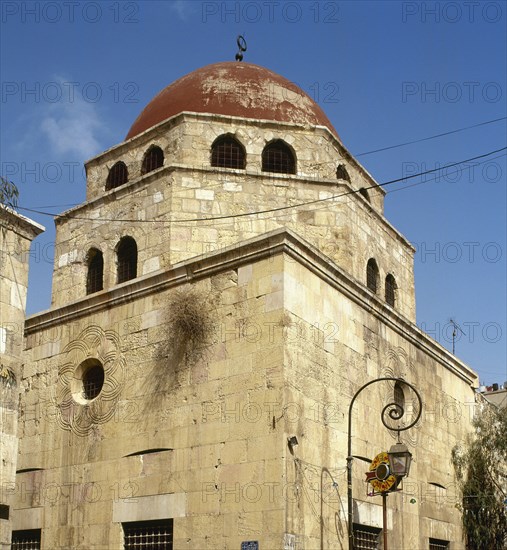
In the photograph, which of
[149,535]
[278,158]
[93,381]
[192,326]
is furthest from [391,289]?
[149,535]

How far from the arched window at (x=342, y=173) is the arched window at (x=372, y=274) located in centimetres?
193

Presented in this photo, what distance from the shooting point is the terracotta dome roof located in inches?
691

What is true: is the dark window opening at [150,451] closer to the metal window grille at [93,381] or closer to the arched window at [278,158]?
the metal window grille at [93,381]

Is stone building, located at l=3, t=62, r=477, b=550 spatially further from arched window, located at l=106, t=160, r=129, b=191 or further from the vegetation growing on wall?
the vegetation growing on wall

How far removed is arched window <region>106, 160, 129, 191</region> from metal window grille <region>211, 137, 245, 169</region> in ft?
7.00

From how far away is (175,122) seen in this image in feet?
55.5

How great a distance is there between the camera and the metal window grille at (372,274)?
1739 cm

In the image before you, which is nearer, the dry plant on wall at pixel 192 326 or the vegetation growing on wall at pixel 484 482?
the dry plant on wall at pixel 192 326

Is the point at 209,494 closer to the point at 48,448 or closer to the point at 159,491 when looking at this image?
the point at 159,491

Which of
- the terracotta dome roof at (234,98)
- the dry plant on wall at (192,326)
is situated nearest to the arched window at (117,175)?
the terracotta dome roof at (234,98)

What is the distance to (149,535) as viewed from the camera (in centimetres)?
1275

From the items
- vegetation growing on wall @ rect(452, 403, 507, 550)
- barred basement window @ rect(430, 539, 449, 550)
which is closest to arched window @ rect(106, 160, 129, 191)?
vegetation growing on wall @ rect(452, 403, 507, 550)

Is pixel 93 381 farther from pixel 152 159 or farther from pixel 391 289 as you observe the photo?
pixel 391 289

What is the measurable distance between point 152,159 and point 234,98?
2315mm
